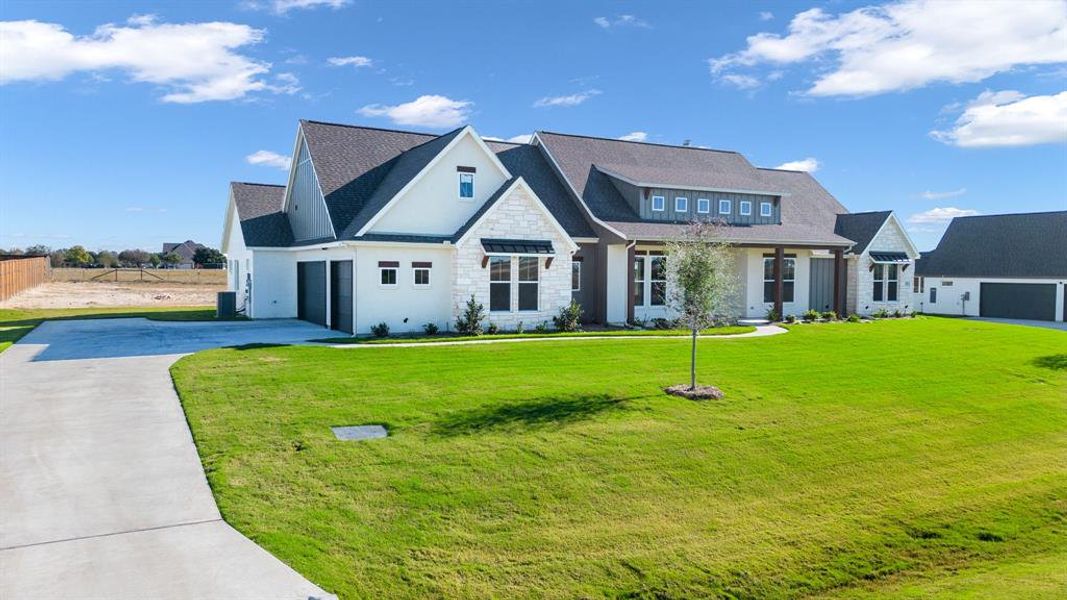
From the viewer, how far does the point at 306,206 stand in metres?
27.2

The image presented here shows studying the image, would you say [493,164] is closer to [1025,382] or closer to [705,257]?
[705,257]

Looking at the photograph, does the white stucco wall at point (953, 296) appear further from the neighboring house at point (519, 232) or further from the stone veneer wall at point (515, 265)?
the stone veneer wall at point (515, 265)

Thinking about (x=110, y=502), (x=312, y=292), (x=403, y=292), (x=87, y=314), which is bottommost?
(x=110, y=502)

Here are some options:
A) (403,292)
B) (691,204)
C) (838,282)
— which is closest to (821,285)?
(838,282)

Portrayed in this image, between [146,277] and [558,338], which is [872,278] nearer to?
[558,338]

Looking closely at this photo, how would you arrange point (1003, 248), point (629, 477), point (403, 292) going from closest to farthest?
point (629, 477) → point (403, 292) → point (1003, 248)

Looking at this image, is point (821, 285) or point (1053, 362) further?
point (821, 285)

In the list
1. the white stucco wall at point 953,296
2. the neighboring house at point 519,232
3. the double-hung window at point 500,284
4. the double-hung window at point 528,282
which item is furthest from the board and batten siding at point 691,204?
the white stucco wall at point 953,296

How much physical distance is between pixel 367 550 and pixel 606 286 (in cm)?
2003

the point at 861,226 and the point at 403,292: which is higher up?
the point at 861,226

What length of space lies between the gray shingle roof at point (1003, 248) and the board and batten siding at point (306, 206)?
35199 millimetres

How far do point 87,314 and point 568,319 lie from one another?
21722 mm

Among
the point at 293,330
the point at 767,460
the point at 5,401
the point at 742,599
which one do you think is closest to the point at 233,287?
the point at 293,330

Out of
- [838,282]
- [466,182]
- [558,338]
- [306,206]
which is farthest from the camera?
[838,282]
